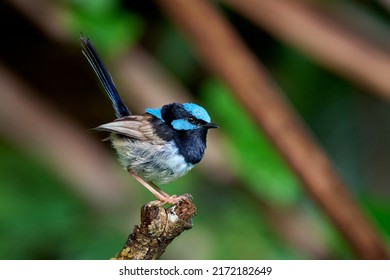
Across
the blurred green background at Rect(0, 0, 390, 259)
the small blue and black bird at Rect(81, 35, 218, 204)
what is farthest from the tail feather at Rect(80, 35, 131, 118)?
the blurred green background at Rect(0, 0, 390, 259)

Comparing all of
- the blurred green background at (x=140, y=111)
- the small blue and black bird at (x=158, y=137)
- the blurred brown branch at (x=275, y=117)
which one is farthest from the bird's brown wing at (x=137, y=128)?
the blurred green background at (x=140, y=111)

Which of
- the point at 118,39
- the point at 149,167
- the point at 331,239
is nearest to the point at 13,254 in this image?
the point at 118,39

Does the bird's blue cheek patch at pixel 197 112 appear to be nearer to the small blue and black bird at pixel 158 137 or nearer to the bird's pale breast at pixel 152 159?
the small blue and black bird at pixel 158 137

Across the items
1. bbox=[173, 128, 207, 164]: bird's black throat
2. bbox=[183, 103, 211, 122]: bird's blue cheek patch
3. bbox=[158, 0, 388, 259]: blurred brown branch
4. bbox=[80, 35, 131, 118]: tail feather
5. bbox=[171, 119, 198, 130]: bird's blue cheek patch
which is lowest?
bbox=[173, 128, 207, 164]: bird's black throat

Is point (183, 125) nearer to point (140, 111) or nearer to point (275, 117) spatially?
point (275, 117)

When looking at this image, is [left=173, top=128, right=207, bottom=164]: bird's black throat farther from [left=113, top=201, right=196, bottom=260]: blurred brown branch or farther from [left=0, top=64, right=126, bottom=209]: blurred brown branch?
[left=0, top=64, right=126, bottom=209]: blurred brown branch

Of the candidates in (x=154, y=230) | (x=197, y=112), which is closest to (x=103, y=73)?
(x=197, y=112)
